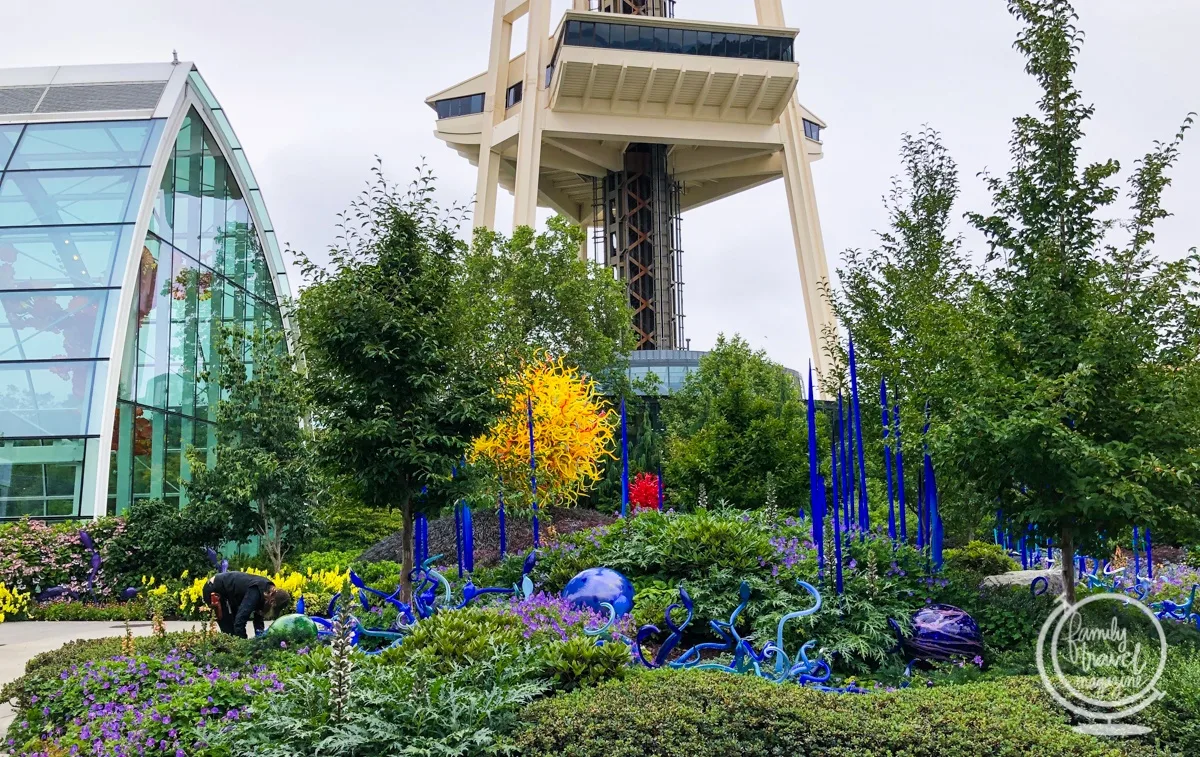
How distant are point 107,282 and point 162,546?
577cm

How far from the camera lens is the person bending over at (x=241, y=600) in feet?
32.2

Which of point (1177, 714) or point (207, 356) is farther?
point (207, 356)

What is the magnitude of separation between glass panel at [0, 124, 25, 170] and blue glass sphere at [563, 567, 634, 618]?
1833 cm

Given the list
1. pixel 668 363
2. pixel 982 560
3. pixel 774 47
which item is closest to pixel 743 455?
pixel 982 560

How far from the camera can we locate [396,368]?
9859 millimetres

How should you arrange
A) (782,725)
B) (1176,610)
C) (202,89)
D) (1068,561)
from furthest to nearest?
(202,89), (1176,610), (1068,561), (782,725)

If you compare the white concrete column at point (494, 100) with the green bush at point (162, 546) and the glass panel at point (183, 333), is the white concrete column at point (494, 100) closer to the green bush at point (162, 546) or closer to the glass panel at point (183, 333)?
→ the glass panel at point (183, 333)

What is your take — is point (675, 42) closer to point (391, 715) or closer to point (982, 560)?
point (982, 560)

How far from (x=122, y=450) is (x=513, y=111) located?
2791cm

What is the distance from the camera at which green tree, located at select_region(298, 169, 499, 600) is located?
31.9ft

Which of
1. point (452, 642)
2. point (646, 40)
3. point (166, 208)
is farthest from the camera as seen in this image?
point (646, 40)

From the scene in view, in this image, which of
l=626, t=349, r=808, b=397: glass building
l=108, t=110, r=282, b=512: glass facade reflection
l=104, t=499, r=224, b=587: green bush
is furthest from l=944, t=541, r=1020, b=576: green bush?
l=626, t=349, r=808, b=397: glass building

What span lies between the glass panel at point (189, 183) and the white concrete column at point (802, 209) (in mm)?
26367

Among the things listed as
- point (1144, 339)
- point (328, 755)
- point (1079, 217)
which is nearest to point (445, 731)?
point (328, 755)
